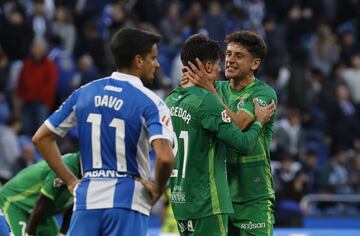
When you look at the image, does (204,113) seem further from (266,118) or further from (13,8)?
(13,8)

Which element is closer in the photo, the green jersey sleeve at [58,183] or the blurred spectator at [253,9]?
the green jersey sleeve at [58,183]

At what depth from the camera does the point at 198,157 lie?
838cm

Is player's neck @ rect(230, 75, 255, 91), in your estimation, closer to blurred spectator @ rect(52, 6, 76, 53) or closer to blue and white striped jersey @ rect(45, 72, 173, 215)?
blue and white striped jersey @ rect(45, 72, 173, 215)

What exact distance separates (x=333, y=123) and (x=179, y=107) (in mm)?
12636

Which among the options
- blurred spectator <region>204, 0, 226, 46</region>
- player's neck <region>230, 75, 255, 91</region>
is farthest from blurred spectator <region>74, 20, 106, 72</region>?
player's neck <region>230, 75, 255, 91</region>

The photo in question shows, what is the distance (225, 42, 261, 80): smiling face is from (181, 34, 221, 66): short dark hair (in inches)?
14.3

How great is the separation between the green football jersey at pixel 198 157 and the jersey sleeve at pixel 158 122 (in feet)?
3.43

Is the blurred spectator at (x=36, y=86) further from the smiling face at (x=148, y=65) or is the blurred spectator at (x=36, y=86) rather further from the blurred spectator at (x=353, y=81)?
the smiling face at (x=148, y=65)

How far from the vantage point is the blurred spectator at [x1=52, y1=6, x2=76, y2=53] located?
19.6 meters

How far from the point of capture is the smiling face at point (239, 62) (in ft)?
29.0

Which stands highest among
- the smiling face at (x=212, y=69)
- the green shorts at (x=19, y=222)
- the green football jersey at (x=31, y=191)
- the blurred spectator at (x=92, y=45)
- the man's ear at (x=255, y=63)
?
the blurred spectator at (x=92, y=45)

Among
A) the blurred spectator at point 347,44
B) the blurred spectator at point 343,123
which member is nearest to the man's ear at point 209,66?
the blurred spectator at point 343,123

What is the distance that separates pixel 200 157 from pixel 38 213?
1955mm

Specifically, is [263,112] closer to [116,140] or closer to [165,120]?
[165,120]
